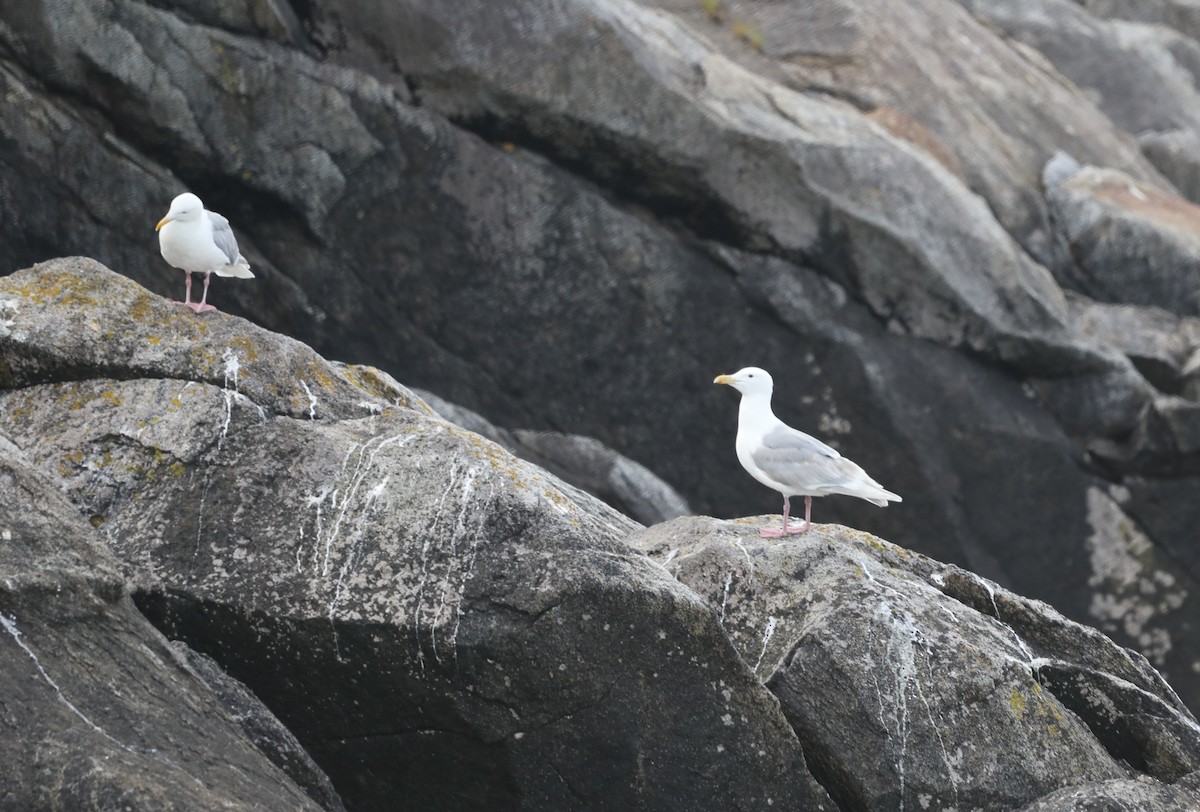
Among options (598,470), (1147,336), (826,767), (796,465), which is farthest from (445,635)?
(1147,336)

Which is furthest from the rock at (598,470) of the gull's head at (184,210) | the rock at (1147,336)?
the rock at (1147,336)

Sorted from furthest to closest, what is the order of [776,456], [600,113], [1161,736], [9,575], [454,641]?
1. [600,113]
2. [776,456]
3. [1161,736]
4. [454,641]
5. [9,575]

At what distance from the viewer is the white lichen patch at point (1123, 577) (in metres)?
19.7

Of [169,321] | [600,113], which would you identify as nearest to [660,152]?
[600,113]

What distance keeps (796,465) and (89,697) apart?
5.27 m

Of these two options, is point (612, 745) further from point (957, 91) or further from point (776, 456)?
point (957, 91)

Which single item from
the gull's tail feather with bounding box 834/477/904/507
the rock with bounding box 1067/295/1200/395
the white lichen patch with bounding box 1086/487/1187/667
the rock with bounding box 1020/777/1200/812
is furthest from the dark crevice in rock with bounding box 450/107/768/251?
the rock with bounding box 1020/777/1200/812

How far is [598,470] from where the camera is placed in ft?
54.7

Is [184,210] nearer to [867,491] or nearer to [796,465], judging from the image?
[796,465]

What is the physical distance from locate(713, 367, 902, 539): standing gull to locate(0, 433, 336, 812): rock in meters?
4.25

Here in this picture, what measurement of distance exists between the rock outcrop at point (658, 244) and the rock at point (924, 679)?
26.4ft

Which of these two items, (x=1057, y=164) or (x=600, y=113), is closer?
(x=600, y=113)

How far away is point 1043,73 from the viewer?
2539cm

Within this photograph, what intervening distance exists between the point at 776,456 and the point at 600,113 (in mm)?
8358
